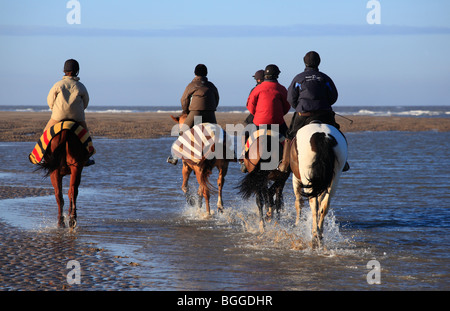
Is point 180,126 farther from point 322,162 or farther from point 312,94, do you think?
point 322,162

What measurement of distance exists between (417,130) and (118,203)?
32305 millimetres

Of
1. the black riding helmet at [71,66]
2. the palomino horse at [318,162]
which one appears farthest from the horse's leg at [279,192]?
the black riding helmet at [71,66]

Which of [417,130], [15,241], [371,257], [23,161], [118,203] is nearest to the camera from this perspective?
[371,257]

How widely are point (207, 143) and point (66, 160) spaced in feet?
7.48

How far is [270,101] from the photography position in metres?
9.58

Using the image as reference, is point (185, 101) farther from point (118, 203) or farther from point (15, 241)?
point (15, 241)

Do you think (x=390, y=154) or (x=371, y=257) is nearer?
(x=371, y=257)

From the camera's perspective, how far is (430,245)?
8.16m

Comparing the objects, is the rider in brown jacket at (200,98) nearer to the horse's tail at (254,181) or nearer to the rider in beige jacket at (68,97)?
the horse's tail at (254,181)

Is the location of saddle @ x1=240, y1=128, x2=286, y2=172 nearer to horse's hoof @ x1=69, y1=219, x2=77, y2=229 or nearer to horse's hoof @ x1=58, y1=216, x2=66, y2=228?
horse's hoof @ x1=69, y1=219, x2=77, y2=229

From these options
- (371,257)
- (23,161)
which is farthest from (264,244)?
(23,161)

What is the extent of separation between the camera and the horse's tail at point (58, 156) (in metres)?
8.98

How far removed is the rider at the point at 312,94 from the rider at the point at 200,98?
238 centimetres

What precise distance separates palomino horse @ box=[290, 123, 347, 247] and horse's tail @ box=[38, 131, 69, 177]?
3.16 metres
